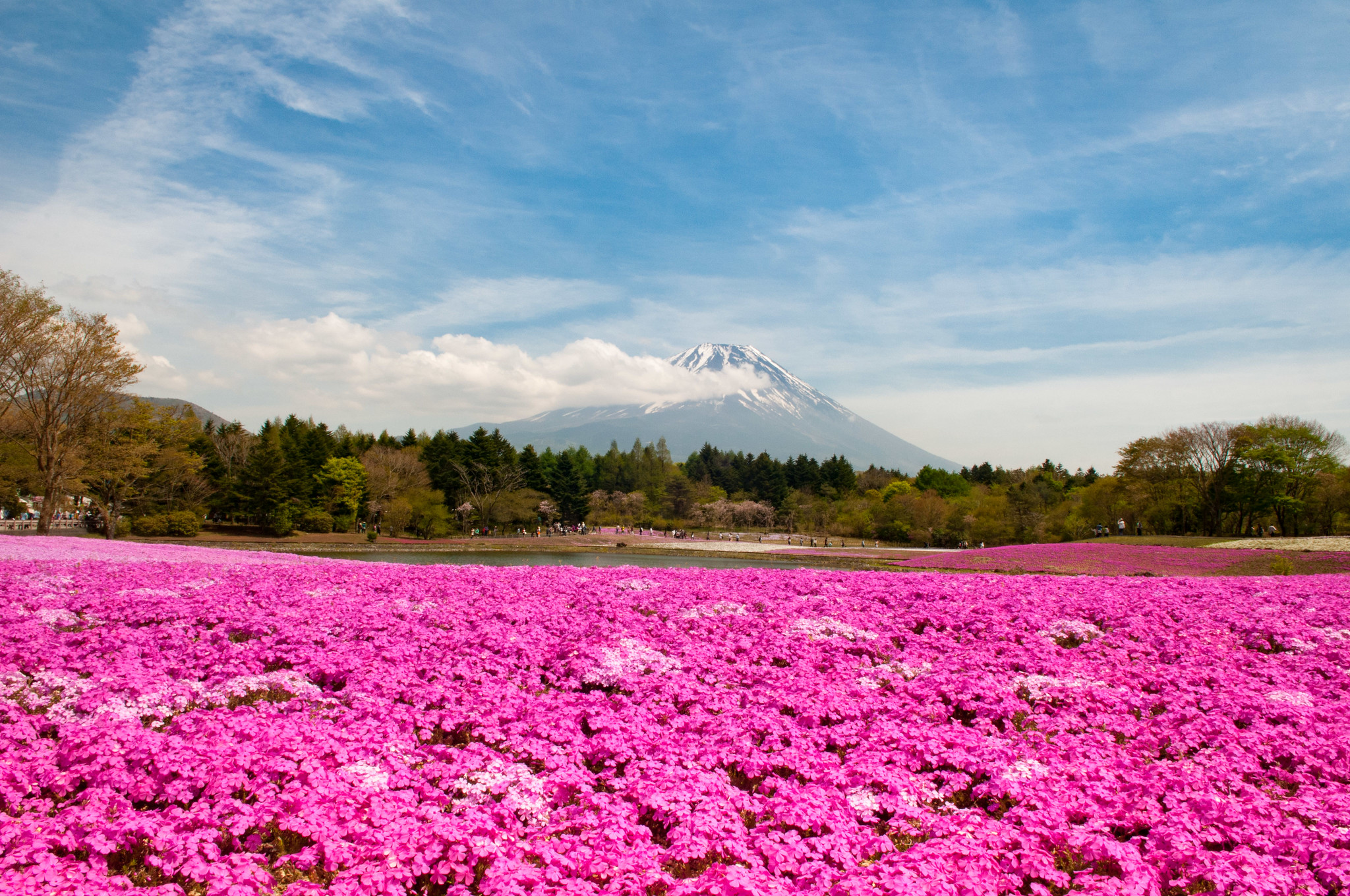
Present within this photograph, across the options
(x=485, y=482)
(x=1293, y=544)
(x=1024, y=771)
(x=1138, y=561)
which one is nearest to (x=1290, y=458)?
(x=1293, y=544)

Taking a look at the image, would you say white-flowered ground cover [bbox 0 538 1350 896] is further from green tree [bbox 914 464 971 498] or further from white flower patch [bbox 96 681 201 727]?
green tree [bbox 914 464 971 498]

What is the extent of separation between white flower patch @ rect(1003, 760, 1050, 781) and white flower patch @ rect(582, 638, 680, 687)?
374 centimetres

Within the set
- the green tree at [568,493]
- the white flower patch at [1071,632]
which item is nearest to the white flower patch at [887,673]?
the white flower patch at [1071,632]

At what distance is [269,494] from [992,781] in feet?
233

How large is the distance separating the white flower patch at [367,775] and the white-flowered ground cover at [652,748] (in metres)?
0.04

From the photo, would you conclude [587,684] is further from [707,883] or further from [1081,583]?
[1081,583]

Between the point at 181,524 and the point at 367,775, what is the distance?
62333 mm

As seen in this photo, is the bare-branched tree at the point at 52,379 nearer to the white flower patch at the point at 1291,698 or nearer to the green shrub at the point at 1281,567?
the white flower patch at the point at 1291,698

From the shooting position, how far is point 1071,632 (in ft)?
35.5

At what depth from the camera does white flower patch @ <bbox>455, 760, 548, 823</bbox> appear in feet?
16.4

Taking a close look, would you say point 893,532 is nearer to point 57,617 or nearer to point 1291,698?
point 1291,698

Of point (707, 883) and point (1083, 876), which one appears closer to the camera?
point (707, 883)

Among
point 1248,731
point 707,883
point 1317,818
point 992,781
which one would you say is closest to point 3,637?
point 707,883

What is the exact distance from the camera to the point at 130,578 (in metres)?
12.5
